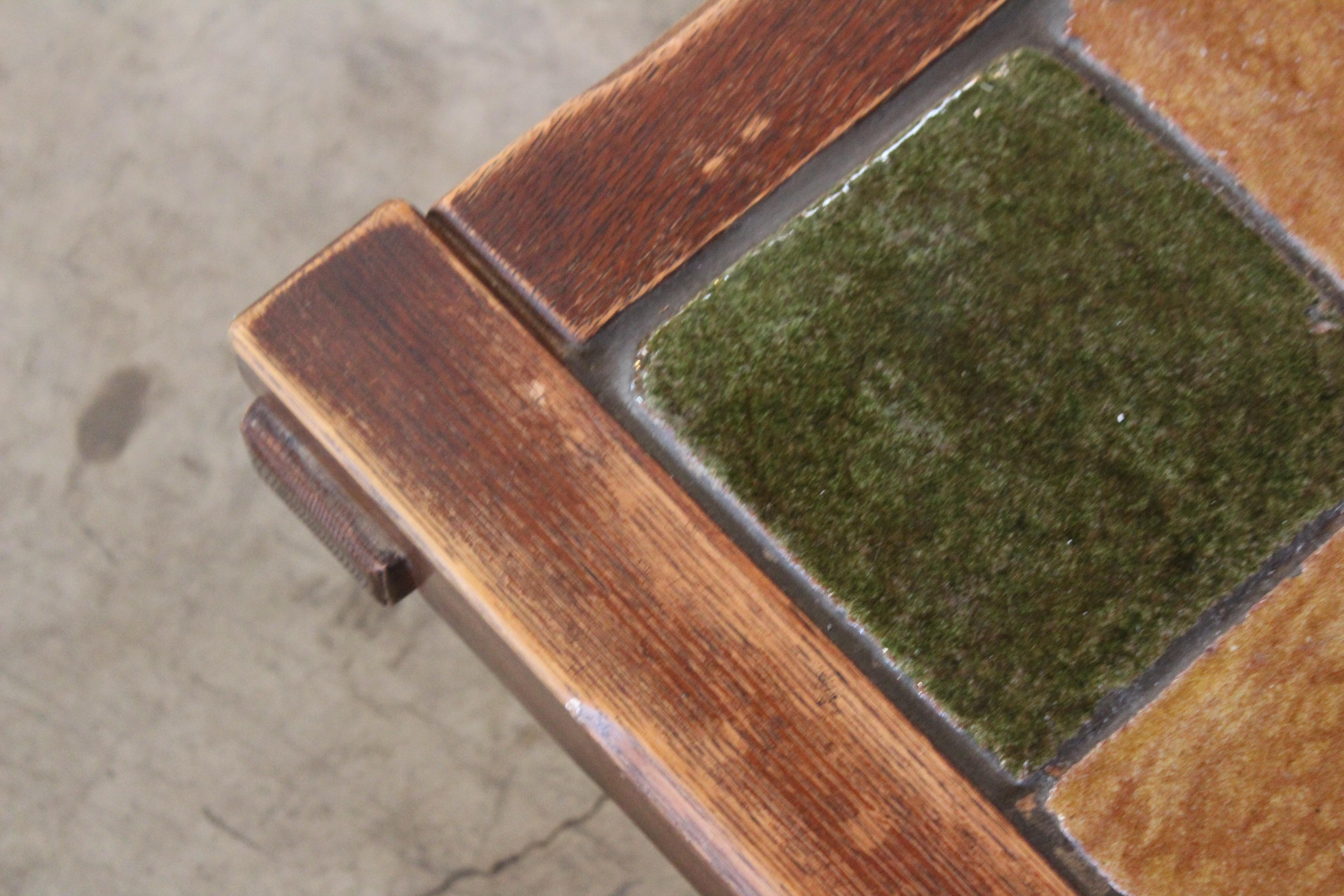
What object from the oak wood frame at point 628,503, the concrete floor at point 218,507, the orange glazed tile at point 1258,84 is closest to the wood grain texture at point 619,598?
the oak wood frame at point 628,503

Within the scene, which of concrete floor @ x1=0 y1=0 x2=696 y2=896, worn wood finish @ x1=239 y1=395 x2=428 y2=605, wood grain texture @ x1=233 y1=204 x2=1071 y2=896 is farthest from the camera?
concrete floor @ x1=0 y1=0 x2=696 y2=896

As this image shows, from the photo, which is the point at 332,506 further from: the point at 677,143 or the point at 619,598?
the point at 677,143

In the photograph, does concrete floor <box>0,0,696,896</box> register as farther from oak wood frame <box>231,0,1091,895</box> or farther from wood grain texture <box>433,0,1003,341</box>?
wood grain texture <box>433,0,1003,341</box>

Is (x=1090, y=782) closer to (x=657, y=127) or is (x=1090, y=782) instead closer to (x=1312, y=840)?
(x=1312, y=840)

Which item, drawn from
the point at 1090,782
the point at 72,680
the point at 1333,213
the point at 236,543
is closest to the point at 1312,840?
the point at 1090,782

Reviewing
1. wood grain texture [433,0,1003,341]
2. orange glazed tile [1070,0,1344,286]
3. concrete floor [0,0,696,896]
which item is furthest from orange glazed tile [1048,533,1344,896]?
concrete floor [0,0,696,896]

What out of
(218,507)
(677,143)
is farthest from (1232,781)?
(218,507)
